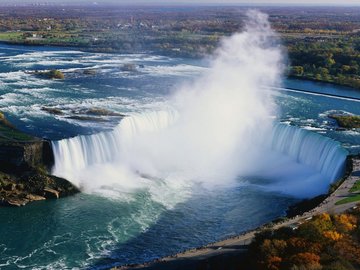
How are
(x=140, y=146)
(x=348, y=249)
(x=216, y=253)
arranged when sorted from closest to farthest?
(x=348, y=249), (x=216, y=253), (x=140, y=146)

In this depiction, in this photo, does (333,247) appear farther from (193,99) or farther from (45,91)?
(45,91)

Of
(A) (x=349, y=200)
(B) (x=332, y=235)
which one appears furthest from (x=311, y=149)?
(B) (x=332, y=235)

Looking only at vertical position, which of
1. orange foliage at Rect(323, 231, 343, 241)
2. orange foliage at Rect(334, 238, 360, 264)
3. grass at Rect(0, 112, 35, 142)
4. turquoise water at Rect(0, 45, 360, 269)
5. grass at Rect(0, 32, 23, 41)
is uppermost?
grass at Rect(0, 32, 23, 41)

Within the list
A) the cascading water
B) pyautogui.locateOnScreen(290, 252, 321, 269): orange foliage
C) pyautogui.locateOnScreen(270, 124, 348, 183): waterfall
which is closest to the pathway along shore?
pyautogui.locateOnScreen(290, 252, 321, 269): orange foliage

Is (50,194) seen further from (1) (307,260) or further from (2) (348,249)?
(2) (348,249)

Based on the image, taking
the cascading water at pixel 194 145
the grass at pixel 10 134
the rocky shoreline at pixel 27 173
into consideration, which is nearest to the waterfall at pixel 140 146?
the cascading water at pixel 194 145

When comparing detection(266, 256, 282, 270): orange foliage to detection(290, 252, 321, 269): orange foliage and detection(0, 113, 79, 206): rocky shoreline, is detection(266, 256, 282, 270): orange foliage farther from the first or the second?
detection(0, 113, 79, 206): rocky shoreline
